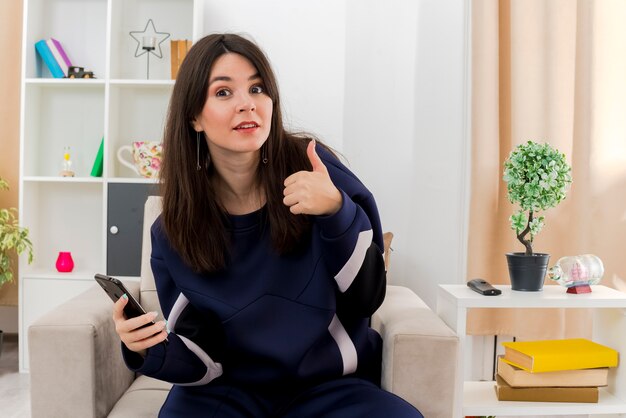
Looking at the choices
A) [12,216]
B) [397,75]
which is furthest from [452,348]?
[12,216]

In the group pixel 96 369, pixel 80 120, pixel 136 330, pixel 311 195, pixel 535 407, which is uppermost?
pixel 80 120

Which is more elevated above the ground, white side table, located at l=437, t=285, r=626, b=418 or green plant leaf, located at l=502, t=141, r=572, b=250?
green plant leaf, located at l=502, t=141, r=572, b=250

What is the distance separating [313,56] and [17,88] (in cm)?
128

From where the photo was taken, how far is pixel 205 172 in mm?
1669

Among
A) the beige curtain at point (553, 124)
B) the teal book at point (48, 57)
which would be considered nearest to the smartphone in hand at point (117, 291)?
the beige curtain at point (553, 124)

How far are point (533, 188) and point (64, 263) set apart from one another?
200cm

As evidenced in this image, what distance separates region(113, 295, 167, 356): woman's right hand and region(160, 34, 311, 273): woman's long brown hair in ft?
0.60

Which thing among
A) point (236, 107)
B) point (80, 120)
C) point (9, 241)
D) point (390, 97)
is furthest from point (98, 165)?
point (236, 107)

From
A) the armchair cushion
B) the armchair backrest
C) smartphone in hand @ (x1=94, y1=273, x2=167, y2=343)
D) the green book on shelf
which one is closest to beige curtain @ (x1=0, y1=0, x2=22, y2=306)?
the green book on shelf

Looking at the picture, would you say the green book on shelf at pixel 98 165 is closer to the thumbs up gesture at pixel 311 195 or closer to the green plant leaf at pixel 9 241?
the green plant leaf at pixel 9 241

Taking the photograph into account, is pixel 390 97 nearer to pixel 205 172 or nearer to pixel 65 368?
pixel 205 172

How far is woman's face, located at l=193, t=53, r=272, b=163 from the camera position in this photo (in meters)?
1.53

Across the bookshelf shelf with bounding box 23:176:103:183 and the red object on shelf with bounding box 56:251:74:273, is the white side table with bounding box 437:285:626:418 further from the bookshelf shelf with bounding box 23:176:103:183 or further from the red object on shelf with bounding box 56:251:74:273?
the red object on shelf with bounding box 56:251:74:273

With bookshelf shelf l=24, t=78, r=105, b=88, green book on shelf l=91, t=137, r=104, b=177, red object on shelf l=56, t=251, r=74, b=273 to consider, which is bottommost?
red object on shelf l=56, t=251, r=74, b=273
